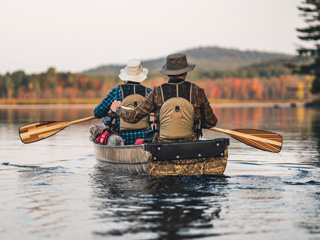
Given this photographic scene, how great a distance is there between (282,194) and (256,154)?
721 centimetres

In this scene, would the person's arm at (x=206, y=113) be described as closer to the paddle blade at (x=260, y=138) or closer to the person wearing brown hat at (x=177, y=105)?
the person wearing brown hat at (x=177, y=105)

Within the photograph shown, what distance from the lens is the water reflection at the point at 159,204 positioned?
21.0 feet

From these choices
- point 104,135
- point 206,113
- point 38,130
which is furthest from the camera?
point 38,130

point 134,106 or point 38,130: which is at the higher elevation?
point 134,106

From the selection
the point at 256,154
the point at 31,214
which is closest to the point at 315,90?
the point at 256,154

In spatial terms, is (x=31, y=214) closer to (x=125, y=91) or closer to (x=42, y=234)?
(x=42, y=234)

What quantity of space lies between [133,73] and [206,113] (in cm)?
201

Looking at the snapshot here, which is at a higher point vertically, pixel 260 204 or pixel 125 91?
pixel 125 91

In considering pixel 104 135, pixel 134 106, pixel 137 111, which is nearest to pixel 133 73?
pixel 134 106

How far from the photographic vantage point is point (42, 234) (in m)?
6.27

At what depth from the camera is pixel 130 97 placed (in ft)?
37.7

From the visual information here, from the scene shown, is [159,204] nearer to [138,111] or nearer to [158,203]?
[158,203]

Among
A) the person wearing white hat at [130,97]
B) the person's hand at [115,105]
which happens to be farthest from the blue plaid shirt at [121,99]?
the person's hand at [115,105]

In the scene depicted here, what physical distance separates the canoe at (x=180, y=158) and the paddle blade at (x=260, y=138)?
1643mm
